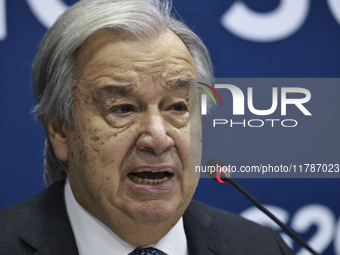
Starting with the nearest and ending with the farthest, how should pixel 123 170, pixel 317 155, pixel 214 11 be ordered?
pixel 123 170 < pixel 317 155 < pixel 214 11

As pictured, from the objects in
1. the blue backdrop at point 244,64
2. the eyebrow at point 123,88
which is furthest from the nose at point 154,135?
the blue backdrop at point 244,64

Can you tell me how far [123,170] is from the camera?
149cm

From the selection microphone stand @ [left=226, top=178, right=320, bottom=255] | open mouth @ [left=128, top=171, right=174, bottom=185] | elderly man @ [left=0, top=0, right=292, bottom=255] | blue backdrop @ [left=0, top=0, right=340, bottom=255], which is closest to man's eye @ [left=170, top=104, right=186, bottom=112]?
elderly man @ [left=0, top=0, right=292, bottom=255]

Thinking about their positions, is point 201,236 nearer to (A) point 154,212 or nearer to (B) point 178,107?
(A) point 154,212

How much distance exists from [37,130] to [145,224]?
1.11 meters

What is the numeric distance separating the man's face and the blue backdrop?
80 cm

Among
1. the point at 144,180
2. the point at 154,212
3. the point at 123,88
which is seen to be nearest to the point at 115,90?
the point at 123,88

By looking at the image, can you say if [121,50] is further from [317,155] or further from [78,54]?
[317,155]

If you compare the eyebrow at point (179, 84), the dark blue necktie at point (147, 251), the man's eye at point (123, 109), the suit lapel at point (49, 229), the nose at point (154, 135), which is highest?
the eyebrow at point (179, 84)

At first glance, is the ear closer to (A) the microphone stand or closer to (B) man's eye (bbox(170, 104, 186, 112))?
(B) man's eye (bbox(170, 104, 186, 112))

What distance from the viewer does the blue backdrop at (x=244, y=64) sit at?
2.22 meters

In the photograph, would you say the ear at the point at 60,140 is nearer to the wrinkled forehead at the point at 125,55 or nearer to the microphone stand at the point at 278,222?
the wrinkled forehead at the point at 125,55

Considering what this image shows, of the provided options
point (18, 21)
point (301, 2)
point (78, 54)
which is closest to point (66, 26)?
point (78, 54)

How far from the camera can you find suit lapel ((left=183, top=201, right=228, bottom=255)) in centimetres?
177
